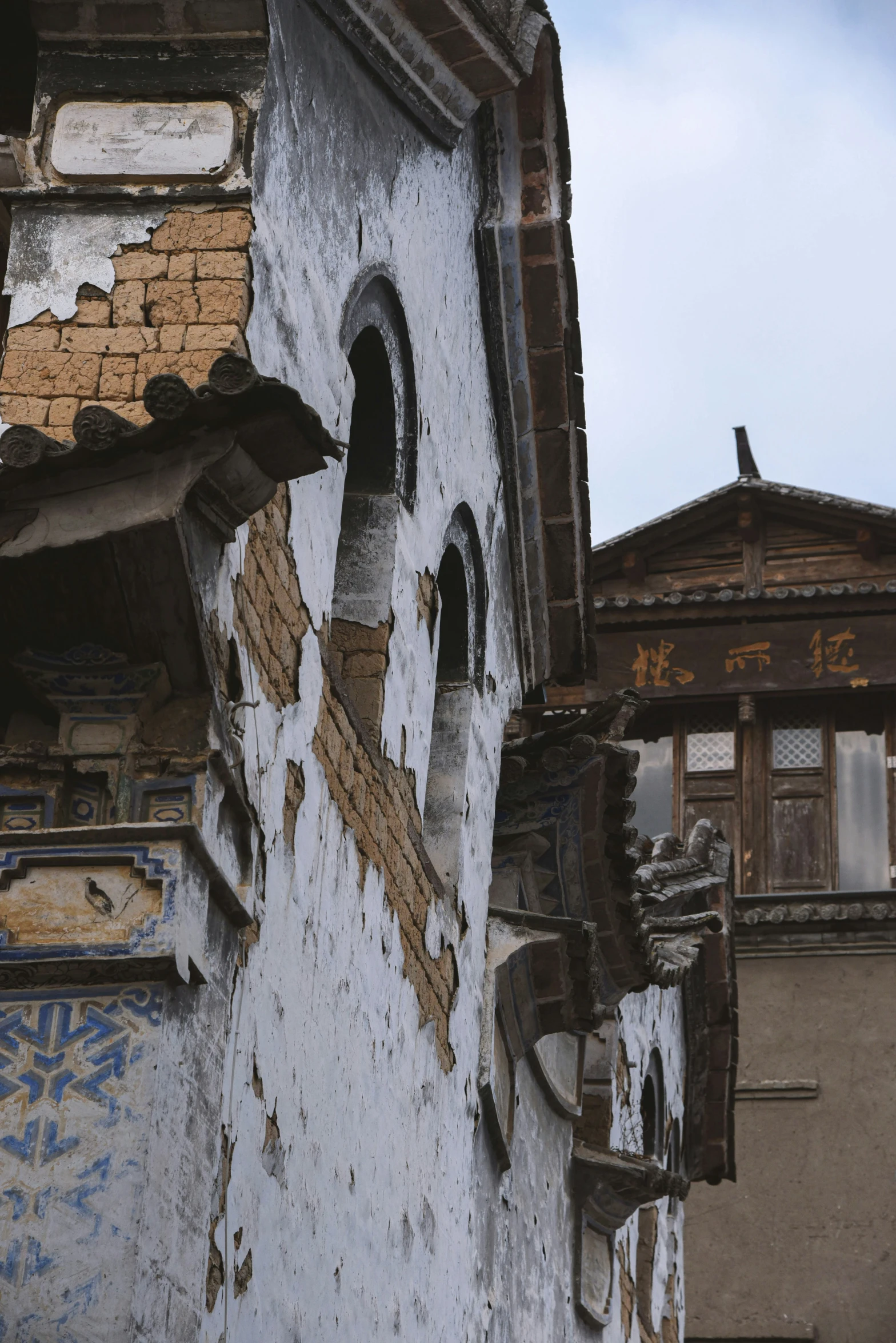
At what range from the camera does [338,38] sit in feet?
21.7

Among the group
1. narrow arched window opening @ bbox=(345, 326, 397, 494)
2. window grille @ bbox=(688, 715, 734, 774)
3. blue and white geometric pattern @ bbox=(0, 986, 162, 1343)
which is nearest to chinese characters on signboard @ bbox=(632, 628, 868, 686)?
window grille @ bbox=(688, 715, 734, 774)

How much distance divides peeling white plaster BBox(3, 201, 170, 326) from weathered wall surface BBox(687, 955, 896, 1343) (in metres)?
14.8

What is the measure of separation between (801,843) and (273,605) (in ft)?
48.8

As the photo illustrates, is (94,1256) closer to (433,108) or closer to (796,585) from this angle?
(433,108)

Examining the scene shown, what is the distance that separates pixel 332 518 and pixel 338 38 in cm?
168

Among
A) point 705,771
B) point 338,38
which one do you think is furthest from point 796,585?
point 338,38

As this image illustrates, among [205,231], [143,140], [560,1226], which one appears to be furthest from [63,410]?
[560,1226]

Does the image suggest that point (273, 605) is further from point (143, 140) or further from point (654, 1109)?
point (654, 1109)

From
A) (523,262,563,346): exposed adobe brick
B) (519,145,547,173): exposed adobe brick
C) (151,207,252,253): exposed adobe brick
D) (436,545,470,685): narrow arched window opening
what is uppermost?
(519,145,547,173): exposed adobe brick

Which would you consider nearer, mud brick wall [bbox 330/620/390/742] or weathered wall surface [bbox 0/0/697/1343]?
weathered wall surface [bbox 0/0/697/1343]

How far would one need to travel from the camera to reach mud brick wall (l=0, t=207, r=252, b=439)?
5.18 meters

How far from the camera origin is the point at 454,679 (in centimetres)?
873

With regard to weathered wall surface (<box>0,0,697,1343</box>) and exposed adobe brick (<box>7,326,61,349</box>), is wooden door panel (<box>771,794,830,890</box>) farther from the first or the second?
exposed adobe brick (<box>7,326,61,349</box>)

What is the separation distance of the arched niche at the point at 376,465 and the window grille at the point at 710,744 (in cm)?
1329
